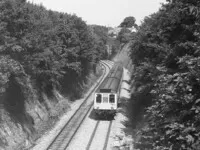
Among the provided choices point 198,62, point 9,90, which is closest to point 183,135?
point 198,62

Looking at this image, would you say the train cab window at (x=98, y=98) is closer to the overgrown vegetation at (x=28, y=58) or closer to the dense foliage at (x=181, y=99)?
the overgrown vegetation at (x=28, y=58)

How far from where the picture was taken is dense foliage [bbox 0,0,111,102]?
1895 cm

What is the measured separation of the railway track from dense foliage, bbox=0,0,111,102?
4477mm

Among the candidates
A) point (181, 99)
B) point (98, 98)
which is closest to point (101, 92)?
point (98, 98)

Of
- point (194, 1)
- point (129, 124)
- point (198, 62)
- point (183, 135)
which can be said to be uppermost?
point (194, 1)

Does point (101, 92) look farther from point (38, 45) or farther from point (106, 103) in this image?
point (38, 45)

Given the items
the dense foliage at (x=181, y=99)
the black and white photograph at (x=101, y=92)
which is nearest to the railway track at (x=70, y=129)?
the black and white photograph at (x=101, y=92)

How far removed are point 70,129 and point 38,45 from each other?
7.75m

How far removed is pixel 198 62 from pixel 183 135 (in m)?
2.97

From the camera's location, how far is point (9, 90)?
21.1m

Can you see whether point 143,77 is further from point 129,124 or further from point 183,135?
point 183,135

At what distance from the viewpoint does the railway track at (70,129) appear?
776 inches

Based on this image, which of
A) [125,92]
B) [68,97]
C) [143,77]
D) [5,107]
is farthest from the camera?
[125,92]

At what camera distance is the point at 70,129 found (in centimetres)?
2359
